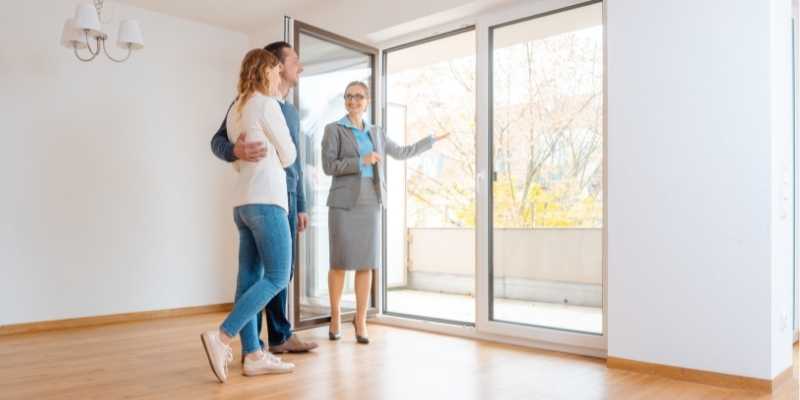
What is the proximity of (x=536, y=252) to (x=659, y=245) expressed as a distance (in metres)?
0.79

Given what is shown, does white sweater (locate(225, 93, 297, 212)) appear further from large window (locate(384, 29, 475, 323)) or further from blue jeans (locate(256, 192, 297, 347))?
large window (locate(384, 29, 475, 323))

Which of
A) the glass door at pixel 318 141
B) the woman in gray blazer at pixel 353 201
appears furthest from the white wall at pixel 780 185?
the glass door at pixel 318 141

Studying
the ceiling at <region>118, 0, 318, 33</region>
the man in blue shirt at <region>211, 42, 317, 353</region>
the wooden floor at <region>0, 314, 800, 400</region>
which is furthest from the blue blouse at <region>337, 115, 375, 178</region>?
the ceiling at <region>118, 0, 318, 33</region>

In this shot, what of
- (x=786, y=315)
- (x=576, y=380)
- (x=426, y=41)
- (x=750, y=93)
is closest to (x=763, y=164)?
(x=750, y=93)

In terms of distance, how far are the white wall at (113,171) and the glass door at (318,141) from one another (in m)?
1.26

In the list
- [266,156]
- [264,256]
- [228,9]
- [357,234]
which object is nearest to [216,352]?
[264,256]

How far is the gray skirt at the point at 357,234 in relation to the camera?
3.52 m

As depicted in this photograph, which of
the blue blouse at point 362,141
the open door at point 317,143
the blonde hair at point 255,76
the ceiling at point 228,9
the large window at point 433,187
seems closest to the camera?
the blonde hair at point 255,76

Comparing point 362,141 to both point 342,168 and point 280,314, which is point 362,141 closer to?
point 342,168

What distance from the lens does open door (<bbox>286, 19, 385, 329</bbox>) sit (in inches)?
146

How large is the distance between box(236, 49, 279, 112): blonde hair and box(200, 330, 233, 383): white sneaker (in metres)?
0.93

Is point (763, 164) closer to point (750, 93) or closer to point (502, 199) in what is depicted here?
point (750, 93)

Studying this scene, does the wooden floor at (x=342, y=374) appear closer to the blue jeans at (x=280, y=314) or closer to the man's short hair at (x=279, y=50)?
the blue jeans at (x=280, y=314)

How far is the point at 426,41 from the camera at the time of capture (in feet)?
13.2
